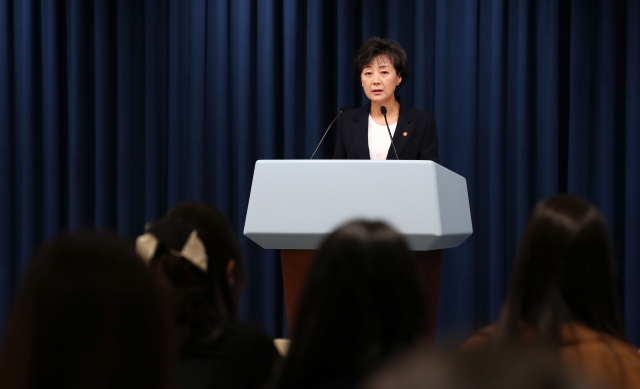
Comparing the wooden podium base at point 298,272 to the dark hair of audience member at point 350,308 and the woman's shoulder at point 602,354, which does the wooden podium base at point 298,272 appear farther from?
the dark hair of audience member at point 350,308

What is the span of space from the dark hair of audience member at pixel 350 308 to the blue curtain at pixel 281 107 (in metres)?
2.91

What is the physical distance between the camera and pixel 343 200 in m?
2.03

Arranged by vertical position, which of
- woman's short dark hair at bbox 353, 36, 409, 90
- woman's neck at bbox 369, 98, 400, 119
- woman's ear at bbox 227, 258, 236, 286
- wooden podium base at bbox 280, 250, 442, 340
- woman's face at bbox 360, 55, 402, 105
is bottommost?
wooden podium base at bbox 280, 250, 442, 340

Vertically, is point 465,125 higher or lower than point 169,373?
higher

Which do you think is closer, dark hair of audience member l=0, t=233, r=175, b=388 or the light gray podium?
dark hair of audience member l=0, t=233, r=175, b=388

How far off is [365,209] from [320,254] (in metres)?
1.06

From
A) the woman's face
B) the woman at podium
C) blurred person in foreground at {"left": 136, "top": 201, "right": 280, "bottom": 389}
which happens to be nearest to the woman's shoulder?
blurred person in foreground at {"left": 136, "top": 201, "right": 280, "bottom": 389}

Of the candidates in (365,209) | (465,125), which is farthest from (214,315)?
(465,125)

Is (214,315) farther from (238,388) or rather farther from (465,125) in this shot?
(465,125)

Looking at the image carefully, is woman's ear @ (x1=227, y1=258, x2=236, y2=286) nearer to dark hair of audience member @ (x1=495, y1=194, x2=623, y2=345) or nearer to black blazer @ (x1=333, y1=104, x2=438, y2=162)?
dark hair of audience member @ (x1=495, y1=194, x2=623, y2=345)

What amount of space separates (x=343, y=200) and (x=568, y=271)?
0.94m

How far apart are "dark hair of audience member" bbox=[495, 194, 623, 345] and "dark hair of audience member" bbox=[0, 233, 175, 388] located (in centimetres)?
65

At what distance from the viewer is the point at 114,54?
4.21 metres

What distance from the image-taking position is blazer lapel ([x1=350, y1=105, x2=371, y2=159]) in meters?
2.96
